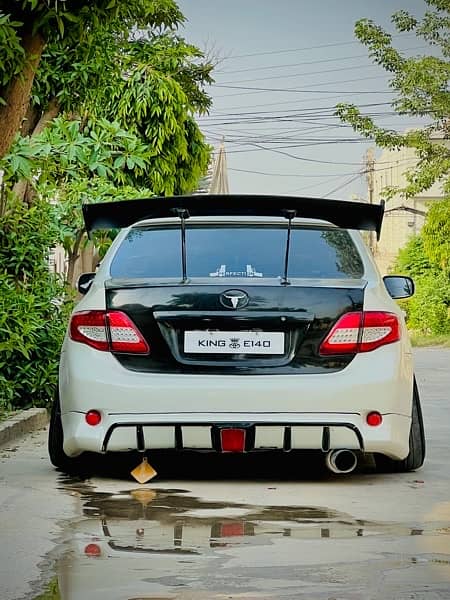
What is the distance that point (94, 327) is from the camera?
862 centimetres

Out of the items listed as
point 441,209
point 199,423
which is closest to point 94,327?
point 199,423

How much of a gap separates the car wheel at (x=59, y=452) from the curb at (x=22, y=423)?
1.85 m

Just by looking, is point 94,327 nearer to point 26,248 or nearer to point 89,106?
point 26,248

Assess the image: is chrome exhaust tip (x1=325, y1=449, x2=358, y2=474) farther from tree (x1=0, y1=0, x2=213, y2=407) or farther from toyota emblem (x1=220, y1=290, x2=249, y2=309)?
tree (x1=0, y1=0, x2=213, y2=407)

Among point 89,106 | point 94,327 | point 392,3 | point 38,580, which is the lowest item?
point 38,580

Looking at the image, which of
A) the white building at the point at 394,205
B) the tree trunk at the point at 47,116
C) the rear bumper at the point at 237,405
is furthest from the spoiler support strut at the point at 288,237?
the white building at the point at 394,205

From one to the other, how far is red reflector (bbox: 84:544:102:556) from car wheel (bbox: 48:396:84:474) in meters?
2.51

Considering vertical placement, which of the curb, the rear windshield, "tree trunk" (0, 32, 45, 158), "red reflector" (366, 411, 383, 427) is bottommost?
the curb

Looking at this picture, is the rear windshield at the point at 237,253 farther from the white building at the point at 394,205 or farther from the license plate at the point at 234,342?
the white building at the point at 394,205

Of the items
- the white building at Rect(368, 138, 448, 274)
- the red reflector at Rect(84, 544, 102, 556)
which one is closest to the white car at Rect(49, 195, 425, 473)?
the red reflector at Rect(84, 544, 102, 556)

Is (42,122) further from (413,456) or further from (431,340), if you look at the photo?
(431,340)

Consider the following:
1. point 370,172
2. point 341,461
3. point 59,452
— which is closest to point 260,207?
point 341,461

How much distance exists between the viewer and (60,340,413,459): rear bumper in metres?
8.30

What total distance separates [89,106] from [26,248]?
3.29m
